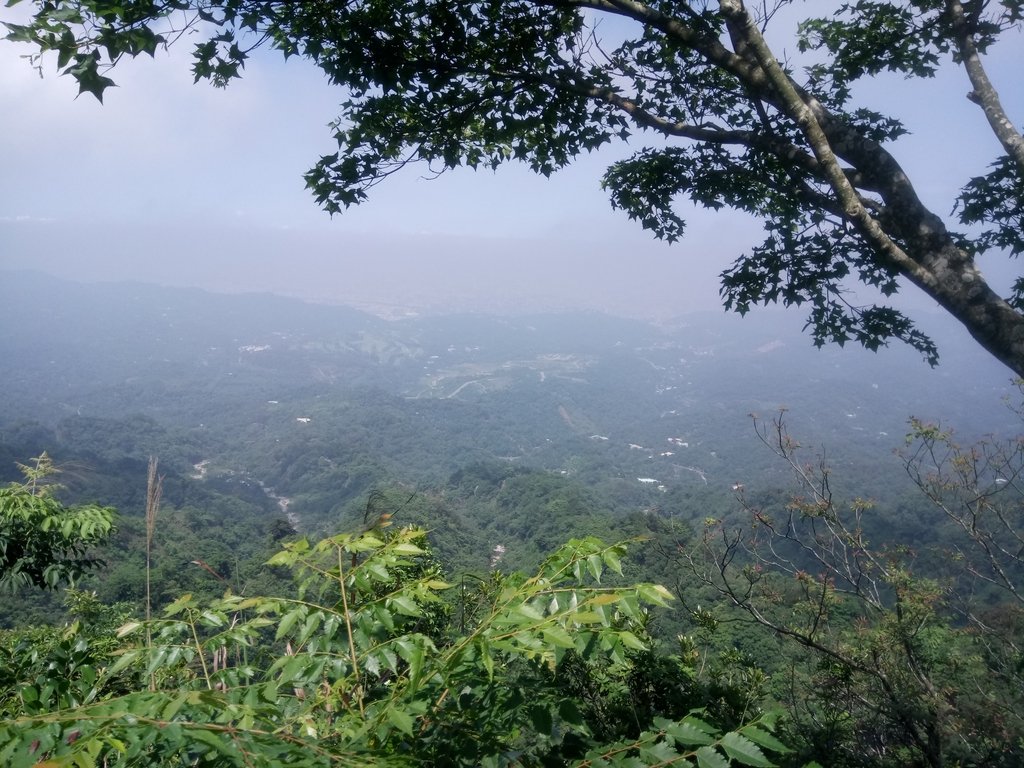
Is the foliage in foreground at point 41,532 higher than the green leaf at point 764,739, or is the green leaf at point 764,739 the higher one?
the green leaf at point 764,739

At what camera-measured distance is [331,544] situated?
1.90 m

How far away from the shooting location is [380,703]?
5.26 feet

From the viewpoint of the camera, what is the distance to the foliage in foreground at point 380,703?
1200 mm

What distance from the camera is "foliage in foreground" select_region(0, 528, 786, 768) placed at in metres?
1.20

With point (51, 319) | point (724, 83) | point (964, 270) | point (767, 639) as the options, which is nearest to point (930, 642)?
point (767, 639)

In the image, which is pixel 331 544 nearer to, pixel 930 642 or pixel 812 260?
pixel 812 260

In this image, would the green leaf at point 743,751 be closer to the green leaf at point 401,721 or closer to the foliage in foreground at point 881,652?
the green leaf at point 401,721

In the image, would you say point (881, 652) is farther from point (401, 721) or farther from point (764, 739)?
point (401, 721)

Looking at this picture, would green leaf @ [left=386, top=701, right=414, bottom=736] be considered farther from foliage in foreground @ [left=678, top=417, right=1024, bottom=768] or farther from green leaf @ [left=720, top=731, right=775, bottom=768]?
foliage in foreground @ [left=678, top=417, right=1024, bottom=768]

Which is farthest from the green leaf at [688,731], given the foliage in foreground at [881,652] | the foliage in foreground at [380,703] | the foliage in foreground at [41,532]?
the foliage in foreground at [41,532]

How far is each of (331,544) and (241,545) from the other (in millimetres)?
46083

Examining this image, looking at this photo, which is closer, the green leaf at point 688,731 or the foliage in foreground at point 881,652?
the green leaf at point 688,731

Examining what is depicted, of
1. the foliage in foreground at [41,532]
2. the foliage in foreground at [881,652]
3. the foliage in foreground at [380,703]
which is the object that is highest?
the foliage in foreground at [380,703]

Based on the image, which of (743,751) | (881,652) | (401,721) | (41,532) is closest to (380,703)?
(401,721)
